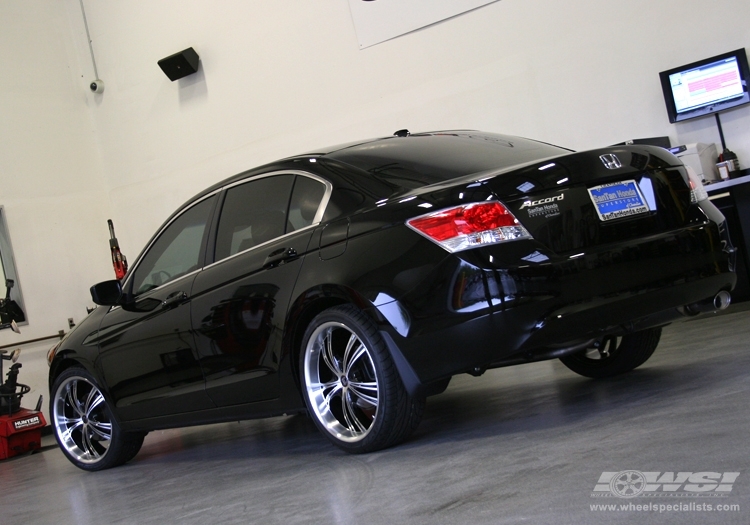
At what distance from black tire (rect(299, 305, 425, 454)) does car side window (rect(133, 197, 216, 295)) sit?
40.8 inches

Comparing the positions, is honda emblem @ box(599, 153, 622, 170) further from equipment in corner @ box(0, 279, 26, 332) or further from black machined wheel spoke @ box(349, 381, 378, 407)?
equipment in corner @ box(0, 279, 26, 332)

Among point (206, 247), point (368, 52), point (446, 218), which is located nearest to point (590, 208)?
point (446, 218)

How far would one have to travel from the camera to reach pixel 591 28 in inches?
290

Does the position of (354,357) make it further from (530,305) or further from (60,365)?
(60,365)

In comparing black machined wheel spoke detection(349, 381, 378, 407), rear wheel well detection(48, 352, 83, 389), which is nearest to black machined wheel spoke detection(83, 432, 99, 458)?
rear wheel well detection(48, 352, 83, 389)

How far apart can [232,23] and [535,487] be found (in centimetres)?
863

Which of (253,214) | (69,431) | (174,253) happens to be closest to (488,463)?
(253,214)

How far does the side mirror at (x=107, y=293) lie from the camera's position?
453 cm

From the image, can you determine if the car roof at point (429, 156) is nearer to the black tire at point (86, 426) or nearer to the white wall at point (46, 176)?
the black tire at point (86, 426)

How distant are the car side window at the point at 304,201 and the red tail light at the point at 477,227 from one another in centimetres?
78

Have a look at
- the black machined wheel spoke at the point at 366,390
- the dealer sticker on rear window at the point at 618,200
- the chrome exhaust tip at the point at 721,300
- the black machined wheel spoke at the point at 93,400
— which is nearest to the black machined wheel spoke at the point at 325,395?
the black machined wheel spoke at the point at 366,390

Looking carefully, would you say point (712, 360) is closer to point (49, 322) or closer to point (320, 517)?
point (320, 517)

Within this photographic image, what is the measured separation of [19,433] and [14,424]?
0.35 feet

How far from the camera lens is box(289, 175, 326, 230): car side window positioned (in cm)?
354
